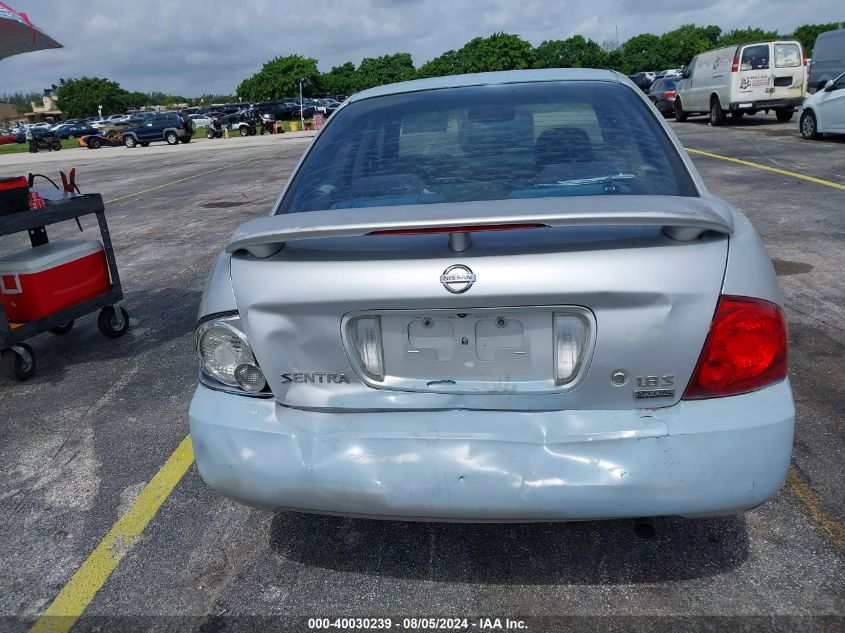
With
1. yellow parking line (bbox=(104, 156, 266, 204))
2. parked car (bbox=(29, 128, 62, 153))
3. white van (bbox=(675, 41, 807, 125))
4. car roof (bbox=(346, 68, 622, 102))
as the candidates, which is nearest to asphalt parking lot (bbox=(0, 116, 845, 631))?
car roof (bbox=(346, 68, 622, 102))

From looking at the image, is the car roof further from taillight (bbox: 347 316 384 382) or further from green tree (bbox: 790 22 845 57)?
green tree (bbox: 790 22 845 57)

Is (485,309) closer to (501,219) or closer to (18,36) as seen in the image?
(501,219)

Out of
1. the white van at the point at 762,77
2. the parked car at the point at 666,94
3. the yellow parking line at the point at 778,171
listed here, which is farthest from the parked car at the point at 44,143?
the yellow parking line at the point at 778,171

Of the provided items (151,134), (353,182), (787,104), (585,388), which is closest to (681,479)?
(585,388)

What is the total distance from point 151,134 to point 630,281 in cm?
4091

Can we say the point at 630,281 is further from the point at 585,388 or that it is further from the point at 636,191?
the point at 636,191

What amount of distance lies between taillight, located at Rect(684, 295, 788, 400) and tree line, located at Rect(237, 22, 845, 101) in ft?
389

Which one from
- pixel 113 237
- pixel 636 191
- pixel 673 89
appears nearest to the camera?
pixel 636 191

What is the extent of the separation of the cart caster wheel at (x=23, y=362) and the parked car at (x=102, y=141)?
40.8m

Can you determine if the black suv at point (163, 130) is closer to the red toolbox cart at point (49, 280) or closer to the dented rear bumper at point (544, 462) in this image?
the red toolbox cart at point (49, 280)

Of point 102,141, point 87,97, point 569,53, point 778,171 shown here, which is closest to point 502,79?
point 778,171

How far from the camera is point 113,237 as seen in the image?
32.6 feet

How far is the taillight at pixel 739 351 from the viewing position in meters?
2.01

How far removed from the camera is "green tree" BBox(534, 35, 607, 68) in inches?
4692
